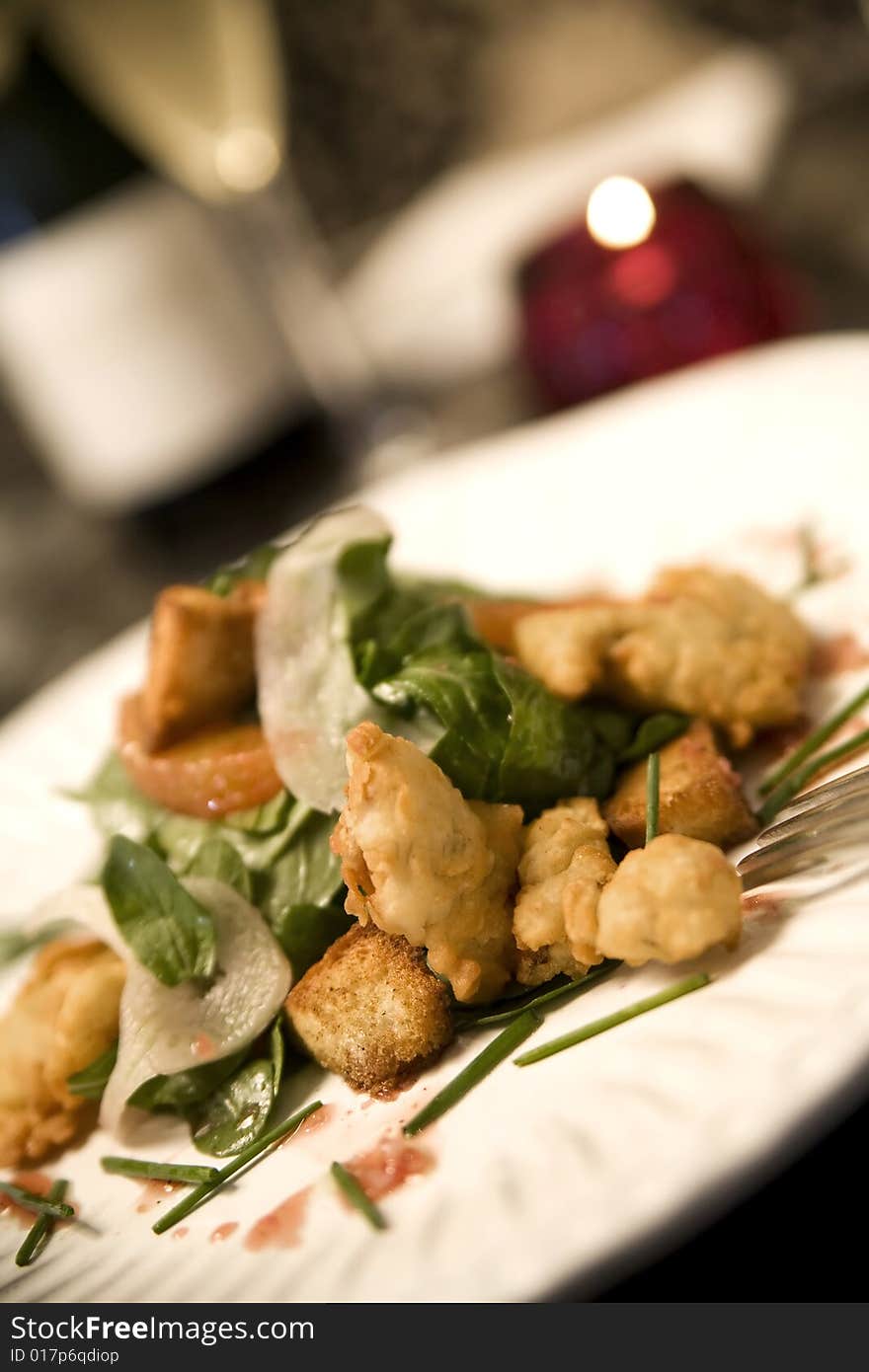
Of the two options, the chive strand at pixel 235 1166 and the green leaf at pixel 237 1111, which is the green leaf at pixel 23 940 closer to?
the green leaf at pixel 237 1111

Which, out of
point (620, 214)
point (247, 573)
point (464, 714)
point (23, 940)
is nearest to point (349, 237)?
point (620, 214)

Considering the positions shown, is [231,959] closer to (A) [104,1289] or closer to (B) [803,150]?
(A) [104,1289]

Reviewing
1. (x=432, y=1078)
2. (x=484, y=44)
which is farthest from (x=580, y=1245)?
(x=484, y=44)

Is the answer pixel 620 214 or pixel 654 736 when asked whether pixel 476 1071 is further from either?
pixel 620 214

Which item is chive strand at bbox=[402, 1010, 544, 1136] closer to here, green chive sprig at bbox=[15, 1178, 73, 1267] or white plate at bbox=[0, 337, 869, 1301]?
white plate at bbox=[0, 337, 869, 1301]

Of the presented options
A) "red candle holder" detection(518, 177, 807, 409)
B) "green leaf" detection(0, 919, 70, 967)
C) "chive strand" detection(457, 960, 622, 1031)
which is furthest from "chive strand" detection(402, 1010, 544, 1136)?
"red candle holder" detection(518, 177, 807, 409)

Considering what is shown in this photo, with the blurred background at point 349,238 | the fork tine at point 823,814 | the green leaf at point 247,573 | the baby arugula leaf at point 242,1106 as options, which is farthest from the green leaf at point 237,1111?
the blurred background at point 349,238

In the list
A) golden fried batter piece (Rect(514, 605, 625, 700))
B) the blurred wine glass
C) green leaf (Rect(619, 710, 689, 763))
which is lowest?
green leaf (Rect(619, 710, 689, 763))
